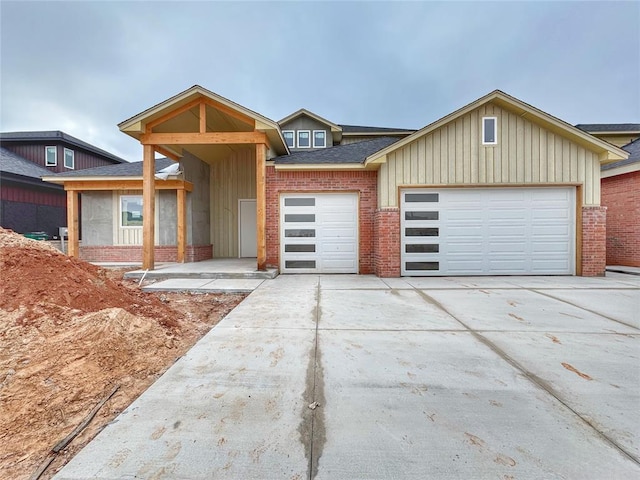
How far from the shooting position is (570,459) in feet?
5.48

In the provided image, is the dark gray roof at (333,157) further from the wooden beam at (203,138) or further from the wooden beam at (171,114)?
the wooden beam at (171,114)

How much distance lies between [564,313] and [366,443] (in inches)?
173

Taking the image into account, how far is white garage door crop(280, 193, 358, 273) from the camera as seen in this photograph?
8.56m

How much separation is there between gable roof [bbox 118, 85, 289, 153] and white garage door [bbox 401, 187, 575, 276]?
4.25 metres

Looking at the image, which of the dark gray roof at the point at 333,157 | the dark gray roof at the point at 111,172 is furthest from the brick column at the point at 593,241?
the dark gray roof at the point at 111,172

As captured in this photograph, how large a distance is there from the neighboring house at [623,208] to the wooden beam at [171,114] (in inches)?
525

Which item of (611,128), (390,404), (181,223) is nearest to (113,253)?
(181,223)

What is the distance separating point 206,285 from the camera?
6453 mm

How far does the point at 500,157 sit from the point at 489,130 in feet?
2.54

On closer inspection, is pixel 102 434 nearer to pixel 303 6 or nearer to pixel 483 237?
pixel 483 237

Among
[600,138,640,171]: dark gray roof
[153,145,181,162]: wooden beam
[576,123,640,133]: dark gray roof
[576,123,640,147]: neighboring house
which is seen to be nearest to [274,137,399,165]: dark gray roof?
[153,145,181,162]: wooden beam

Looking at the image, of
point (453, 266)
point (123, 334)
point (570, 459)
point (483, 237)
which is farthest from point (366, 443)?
point (483, 237)

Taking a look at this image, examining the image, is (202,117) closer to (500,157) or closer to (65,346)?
(65,346)

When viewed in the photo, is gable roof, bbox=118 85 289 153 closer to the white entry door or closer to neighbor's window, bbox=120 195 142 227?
neighbor's window, bbox=120 195 142 227
